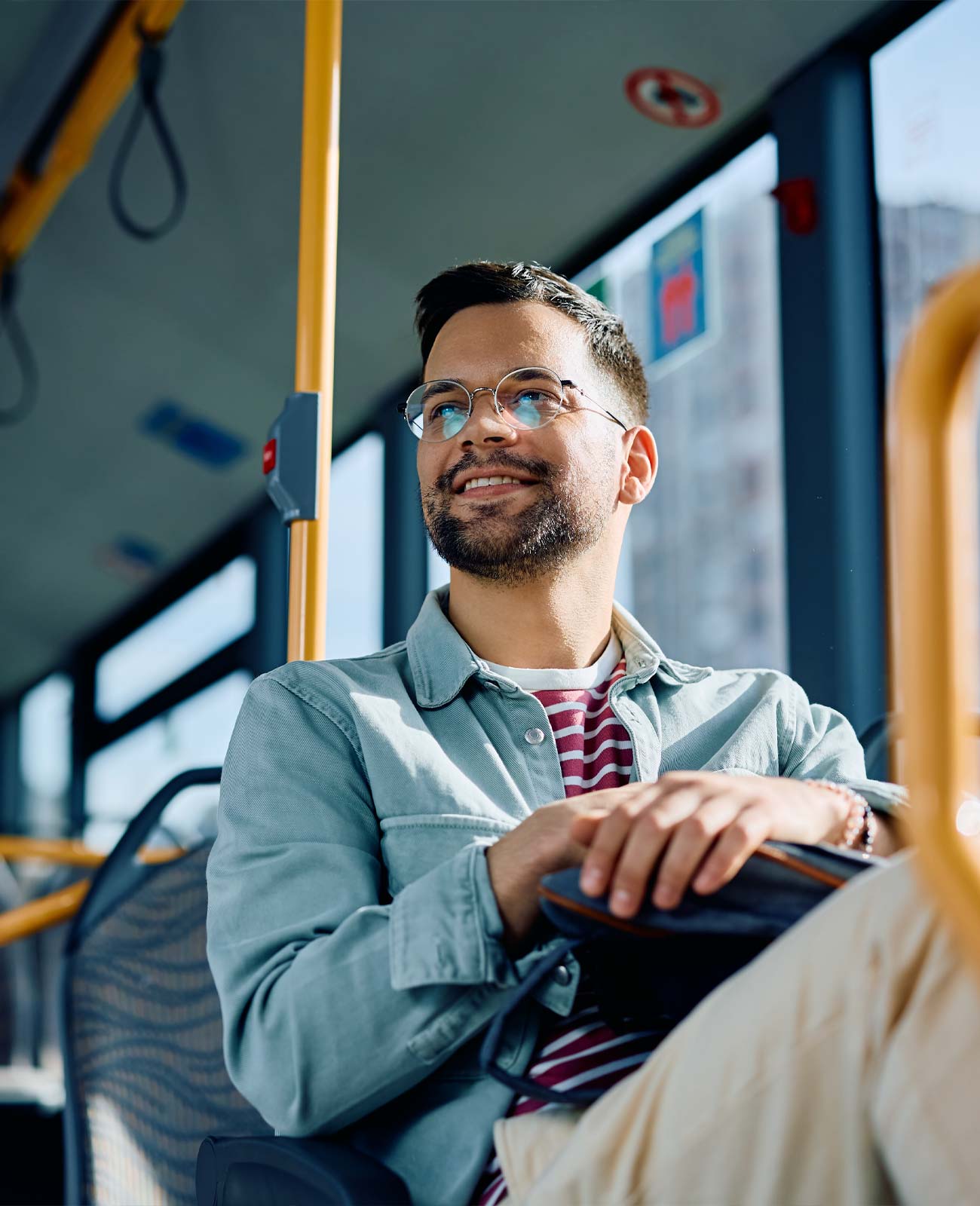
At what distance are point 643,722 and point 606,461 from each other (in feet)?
1.22

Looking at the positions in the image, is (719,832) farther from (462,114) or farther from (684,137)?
(462,114)

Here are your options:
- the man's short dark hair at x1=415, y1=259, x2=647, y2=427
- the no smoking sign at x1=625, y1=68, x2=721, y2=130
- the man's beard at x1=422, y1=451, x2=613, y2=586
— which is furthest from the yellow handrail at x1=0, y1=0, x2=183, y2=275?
the man's beard at x1=422, y1=451, x2=613, y2=586

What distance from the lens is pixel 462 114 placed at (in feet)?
9.41

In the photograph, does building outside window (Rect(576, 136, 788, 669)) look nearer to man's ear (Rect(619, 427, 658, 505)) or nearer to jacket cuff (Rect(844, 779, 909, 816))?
man's ear (Rect(619, 427, 658, 505))

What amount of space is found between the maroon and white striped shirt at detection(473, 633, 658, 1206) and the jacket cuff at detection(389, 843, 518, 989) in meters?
0.10

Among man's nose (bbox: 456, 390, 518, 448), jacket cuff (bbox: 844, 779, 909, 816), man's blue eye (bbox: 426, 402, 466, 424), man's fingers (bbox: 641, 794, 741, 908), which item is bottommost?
man's fingers (bbox: 641, 794, 741, 908)

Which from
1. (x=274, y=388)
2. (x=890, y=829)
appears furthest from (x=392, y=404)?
(x=890, y=829)

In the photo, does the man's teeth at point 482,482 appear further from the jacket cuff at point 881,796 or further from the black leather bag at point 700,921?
the black leather bag at point 700,921

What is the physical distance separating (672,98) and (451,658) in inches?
63.7

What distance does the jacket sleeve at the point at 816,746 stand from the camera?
1.46 metres

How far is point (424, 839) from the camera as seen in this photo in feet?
Result: 4.10

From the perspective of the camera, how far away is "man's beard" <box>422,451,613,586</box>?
4.91 ft

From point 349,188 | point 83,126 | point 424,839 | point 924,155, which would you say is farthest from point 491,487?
point 83,126

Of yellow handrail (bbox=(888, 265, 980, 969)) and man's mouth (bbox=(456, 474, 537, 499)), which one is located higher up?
man's mouth (bbox=(456, 474, 537, 499))
